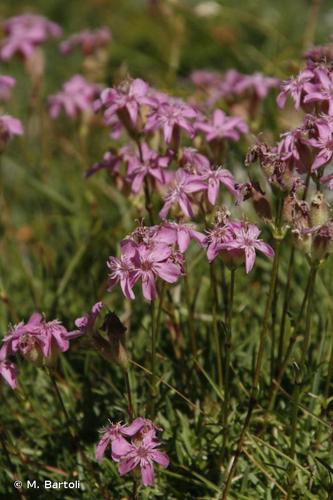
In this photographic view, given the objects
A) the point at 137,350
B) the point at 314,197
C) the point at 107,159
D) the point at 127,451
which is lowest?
the point at 137,350

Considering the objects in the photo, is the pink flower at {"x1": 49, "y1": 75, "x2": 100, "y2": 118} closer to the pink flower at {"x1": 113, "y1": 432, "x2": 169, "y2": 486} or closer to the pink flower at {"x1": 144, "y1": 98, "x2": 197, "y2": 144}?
the pink flower at {"x1": 144, "y1": 98, "x2": 197, "y2": 144}

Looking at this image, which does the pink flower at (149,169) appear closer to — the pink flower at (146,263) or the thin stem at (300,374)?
the pink flower at (146,263)

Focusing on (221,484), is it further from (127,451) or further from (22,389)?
(22,389)

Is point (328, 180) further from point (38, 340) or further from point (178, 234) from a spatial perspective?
point (38, 340)

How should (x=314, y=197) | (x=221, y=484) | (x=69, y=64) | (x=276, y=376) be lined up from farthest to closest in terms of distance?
(x=69, y=64), (x=276, y=376), (x=221, y=484), (x=314, y=197)

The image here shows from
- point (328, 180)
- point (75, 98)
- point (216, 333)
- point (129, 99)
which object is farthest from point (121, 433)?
point (75, 98)

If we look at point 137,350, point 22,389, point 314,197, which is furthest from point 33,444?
point 314,197

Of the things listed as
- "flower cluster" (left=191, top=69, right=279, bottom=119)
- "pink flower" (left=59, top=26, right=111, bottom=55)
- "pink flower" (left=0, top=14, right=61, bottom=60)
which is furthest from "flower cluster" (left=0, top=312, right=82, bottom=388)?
"pink flower" (left=59, top=26, right=111, bottom=55)
